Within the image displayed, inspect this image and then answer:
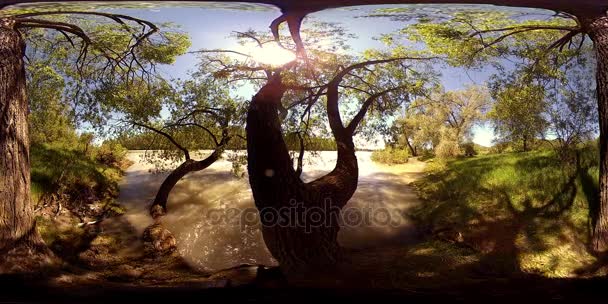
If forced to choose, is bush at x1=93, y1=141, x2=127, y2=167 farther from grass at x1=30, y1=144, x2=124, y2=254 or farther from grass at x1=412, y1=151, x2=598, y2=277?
grass at x1=412, y1=151, x2=598, y2=277

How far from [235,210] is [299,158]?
0.25 metres

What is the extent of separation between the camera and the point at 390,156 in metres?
1.27

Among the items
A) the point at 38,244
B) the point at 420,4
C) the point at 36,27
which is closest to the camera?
the point at 38,244

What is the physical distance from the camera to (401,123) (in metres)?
1.28

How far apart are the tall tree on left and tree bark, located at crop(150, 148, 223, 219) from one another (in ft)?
A: 1.02

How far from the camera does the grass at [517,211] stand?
3.93ft

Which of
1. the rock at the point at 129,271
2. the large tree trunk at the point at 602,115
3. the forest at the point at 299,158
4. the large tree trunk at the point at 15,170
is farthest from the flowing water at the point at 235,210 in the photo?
the large tree trunk at the point at 602,115

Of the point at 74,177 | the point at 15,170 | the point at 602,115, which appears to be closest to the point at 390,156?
the point at 602,115

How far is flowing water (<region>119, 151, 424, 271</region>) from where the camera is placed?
47.3 inches

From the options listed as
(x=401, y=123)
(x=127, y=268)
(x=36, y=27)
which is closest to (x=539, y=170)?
(x=401, y=123)

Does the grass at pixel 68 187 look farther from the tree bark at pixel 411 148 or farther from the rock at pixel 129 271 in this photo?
the tree bark at pixel 411 148

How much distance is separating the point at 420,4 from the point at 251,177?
81 cm

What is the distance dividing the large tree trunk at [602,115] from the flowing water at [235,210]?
0.54 meters

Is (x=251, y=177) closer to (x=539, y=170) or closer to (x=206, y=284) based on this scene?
(x=206, y=284)
